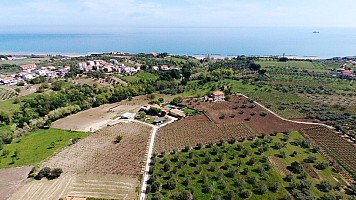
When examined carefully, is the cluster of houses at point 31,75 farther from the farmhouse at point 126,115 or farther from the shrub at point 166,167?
the shrub at point 166,167

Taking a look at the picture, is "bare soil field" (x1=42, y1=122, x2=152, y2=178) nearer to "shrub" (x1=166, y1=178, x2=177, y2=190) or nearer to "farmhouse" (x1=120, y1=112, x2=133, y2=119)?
"shrub" (x1=166, y1=178, x2=177, y2=190)

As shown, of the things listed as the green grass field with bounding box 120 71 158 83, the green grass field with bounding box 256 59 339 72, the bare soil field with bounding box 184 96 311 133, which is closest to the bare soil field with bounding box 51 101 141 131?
the bare soil field with bounding box 184 96 311 133

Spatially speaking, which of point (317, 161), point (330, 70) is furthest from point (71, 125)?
point (330, 70)

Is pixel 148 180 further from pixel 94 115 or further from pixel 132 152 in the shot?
pixel 94 115

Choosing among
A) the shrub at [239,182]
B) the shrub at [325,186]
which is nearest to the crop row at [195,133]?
the shrub at [239,182]

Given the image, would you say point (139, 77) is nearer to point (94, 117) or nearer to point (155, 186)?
point (94, 117)

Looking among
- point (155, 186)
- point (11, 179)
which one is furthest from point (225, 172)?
point (11, 179)
